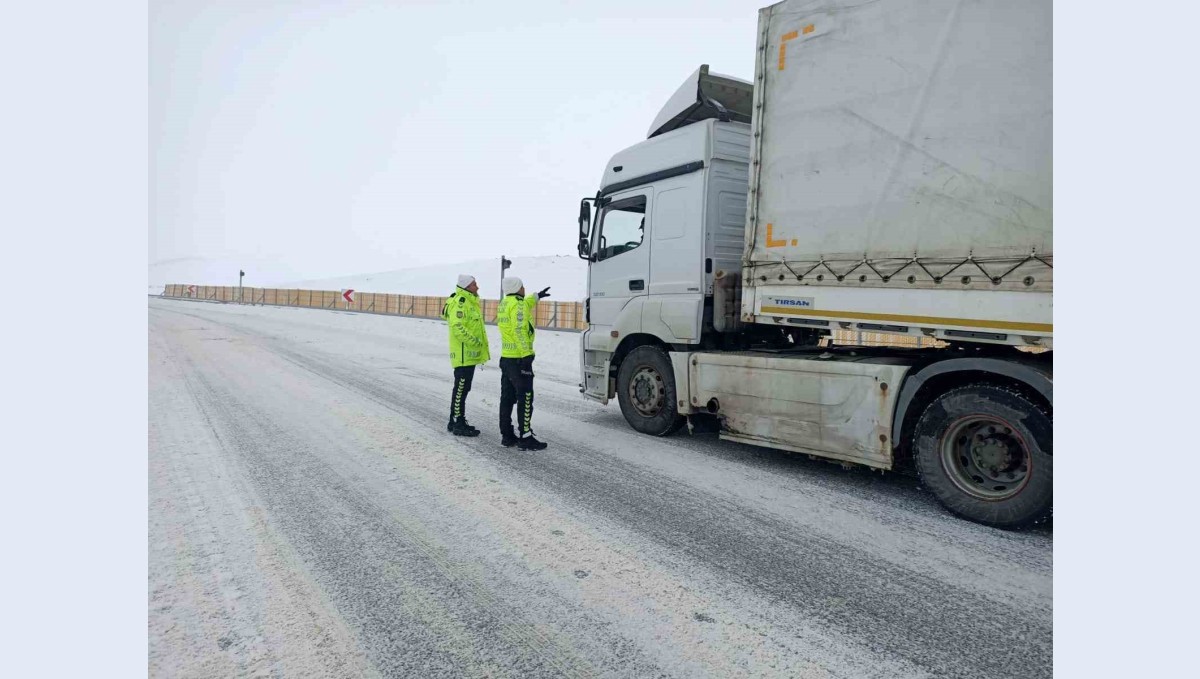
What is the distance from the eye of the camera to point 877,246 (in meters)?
4.63

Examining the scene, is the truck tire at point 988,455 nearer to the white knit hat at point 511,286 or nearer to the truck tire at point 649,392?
the truck tire at point 649,392

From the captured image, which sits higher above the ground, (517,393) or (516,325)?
(516,325)

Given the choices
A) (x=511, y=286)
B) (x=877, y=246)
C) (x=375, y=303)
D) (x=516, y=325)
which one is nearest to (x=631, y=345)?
(x=516, y=325)

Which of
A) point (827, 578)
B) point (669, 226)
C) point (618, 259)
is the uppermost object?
point (669, 226)

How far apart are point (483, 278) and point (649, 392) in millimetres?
88902

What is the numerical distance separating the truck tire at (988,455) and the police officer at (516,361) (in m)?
3.51


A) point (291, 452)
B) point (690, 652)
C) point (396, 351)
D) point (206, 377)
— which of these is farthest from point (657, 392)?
point (396, 351)

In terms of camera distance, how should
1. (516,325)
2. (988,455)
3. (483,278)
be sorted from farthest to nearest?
1. (483,278)
2. (516,325)
3. (988,455)

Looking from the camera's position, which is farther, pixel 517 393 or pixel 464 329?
pixel 464 329

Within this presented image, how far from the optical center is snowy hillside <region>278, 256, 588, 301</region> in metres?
81.0

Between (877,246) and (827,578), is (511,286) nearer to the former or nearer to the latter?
(877,246)

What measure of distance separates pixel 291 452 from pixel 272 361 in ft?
24.7

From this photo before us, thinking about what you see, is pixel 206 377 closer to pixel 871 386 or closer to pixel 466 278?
pixel 466 278

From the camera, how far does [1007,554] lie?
3629 mm
